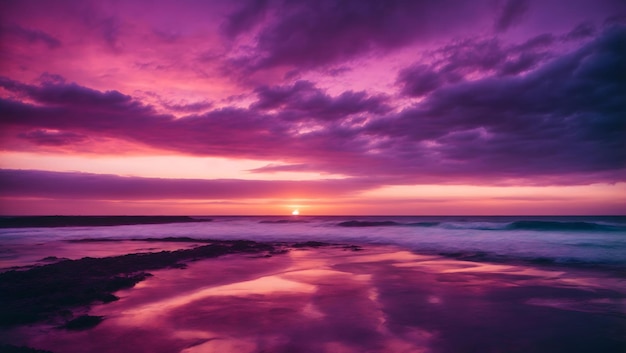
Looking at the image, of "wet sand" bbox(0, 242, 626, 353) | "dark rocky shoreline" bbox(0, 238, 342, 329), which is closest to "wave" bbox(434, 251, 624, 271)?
"wet sand" bbox(0, 242, 626, 353)

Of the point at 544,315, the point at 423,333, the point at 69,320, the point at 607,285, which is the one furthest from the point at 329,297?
the point at 607,285

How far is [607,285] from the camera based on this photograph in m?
9.77

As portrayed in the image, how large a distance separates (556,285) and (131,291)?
10.5 metres

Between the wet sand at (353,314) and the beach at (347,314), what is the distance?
2 centimetres

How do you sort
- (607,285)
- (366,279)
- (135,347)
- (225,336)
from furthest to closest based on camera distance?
(366,279)
(607,285)
(225,336)
(135,347)

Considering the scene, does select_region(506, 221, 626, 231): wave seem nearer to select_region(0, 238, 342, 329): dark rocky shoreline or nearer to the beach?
the beach

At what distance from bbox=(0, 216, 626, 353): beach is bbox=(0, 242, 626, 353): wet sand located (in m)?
0.02

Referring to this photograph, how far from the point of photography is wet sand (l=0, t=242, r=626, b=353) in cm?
549

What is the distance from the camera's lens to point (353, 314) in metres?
6.97

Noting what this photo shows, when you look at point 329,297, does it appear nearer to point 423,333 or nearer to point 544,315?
point 423,333

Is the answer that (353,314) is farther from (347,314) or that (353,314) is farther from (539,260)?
(539,260)

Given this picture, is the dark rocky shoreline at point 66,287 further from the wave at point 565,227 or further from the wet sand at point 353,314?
the wave at point 565,227

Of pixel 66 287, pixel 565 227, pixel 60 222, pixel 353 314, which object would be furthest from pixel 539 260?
pixel 60 222

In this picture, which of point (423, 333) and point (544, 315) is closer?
point (423, 333)
